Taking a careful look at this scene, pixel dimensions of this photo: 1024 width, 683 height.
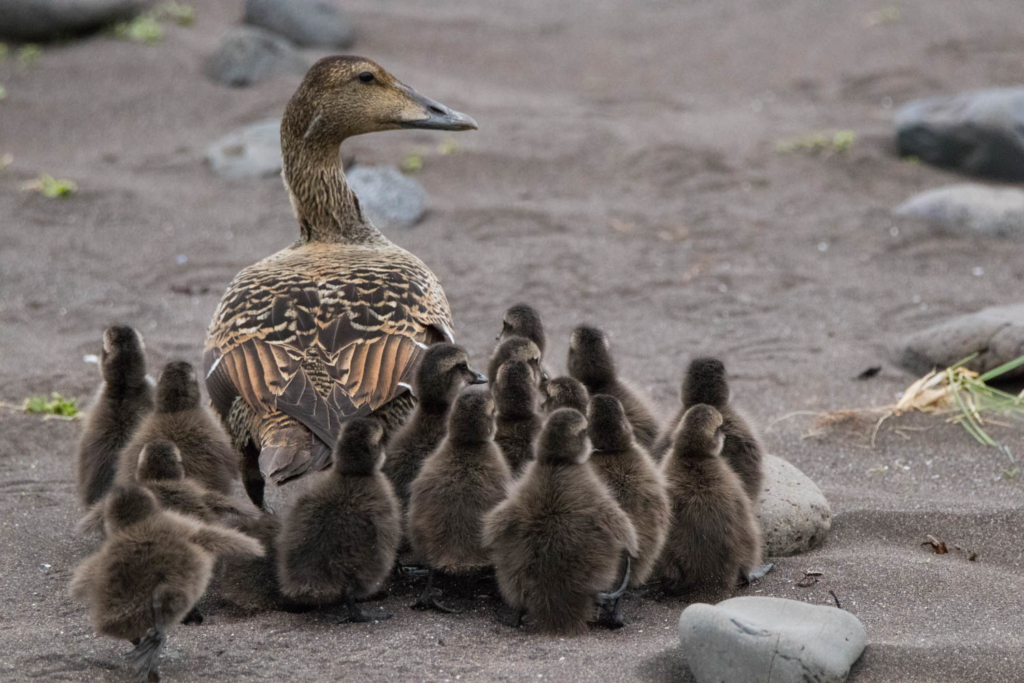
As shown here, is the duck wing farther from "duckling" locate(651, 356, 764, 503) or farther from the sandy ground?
"duckling" locate(651, 356, 764, 503)

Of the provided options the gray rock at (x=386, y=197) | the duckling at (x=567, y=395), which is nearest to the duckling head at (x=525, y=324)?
the duckling at (x=567, y=395)

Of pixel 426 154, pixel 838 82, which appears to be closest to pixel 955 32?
pixel 838 82

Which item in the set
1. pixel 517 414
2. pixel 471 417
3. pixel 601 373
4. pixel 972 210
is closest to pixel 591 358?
pixel 601 373

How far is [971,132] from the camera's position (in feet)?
37.8

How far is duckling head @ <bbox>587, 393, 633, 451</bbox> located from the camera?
4.82 metres

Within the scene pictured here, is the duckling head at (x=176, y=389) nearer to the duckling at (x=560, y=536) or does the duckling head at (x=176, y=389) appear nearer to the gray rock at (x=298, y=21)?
the duckling at (x=560, y=536)

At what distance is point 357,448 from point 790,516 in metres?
2.15

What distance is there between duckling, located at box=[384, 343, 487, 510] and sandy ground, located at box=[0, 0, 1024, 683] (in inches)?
21.8

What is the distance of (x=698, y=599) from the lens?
16.0 ft

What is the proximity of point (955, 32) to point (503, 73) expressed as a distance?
6219 millimetres

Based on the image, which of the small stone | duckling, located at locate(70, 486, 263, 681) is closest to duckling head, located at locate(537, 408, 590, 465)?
duckling, located at locate(70, 486, 263, 681)

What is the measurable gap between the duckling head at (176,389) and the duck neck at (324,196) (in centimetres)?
164

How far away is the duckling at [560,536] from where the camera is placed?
4418 mm

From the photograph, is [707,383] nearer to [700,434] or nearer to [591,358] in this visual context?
[700,434]
